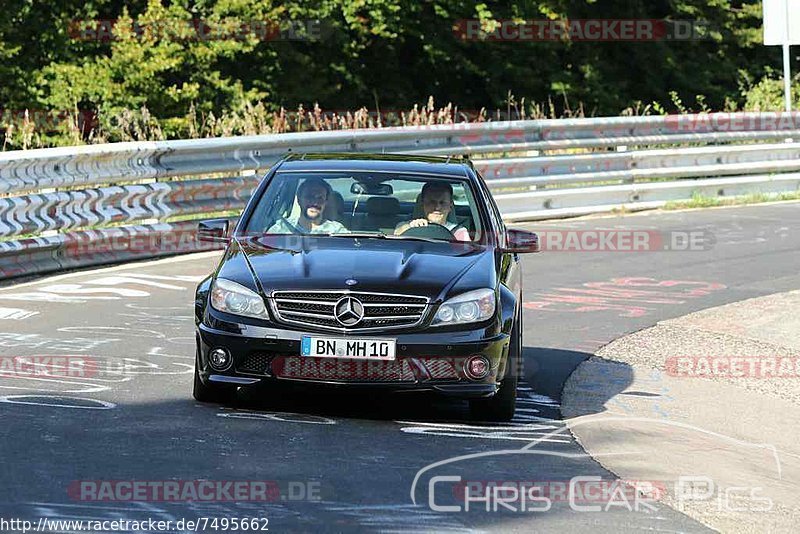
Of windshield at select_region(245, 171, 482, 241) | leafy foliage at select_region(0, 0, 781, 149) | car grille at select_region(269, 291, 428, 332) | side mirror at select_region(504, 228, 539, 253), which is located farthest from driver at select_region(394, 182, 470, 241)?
leafy foliage at select_region(0, 0, 781, 149)

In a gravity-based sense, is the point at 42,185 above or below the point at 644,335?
above

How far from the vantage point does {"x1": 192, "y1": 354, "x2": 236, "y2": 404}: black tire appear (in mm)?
8516

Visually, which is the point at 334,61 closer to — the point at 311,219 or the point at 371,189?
the point at 371,189

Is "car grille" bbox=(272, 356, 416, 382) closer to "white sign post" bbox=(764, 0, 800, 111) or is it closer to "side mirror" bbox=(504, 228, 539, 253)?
"side mirror" bbox=(504, 228, 539, 253)

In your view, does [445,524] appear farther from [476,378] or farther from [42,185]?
[42,185]

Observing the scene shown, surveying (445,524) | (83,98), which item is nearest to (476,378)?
Result: (445,524)

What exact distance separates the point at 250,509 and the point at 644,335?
6405 mm

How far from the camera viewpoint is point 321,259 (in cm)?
872

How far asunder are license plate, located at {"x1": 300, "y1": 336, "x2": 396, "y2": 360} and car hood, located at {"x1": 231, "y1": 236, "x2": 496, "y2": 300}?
11.2 inches

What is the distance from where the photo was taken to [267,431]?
789cm

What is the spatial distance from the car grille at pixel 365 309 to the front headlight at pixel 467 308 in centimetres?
11

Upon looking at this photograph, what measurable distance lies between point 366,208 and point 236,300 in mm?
1414

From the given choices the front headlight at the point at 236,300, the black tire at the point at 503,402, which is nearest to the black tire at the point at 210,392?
the front headlight at the point at 236,300

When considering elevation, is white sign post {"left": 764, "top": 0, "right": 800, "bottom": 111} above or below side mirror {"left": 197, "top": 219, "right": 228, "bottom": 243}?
above
